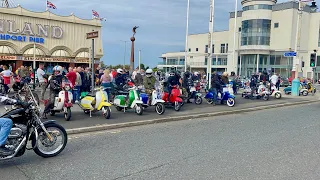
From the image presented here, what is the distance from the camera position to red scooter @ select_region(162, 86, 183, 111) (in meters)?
12.0

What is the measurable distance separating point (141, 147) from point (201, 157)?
4.63 ft

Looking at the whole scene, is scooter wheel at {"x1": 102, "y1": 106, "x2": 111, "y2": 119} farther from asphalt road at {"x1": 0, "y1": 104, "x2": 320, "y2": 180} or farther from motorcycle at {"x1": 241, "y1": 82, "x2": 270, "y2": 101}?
motorcycle at {"x1": 241, "y1": 82, "x2": 270, "y2": 101}

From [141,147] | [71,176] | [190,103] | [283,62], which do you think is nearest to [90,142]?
[141,147]

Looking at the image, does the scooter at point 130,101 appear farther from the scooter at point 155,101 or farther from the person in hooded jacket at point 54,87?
the person in hooded jacket at point 54,87

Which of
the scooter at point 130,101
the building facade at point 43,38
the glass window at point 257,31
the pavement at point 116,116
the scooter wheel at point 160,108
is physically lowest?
the pavement at point 116,116

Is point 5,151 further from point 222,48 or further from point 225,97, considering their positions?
point 222,48

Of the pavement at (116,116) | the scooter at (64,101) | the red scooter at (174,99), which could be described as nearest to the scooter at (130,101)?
the pavement at (116,116)

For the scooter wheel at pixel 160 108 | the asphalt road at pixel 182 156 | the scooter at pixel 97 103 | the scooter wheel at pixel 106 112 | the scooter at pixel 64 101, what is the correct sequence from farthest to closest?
1. the scooter wheel at pixel 160 108
2. the scooter at pixel 97 103
3. the scooter wheel at pixel 106 112
4. the scooter at pixel 64 101
5. the asphalt road at pixel 182 156

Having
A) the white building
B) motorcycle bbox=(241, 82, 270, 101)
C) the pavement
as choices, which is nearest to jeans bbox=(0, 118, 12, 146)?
the pavement

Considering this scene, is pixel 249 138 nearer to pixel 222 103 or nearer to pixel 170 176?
pixel 170 176

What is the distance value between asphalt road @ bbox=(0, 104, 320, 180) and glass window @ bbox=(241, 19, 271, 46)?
188 feet

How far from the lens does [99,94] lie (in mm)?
9977

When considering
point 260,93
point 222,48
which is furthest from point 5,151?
point 222,48

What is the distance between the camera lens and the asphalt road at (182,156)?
4.86 meters
